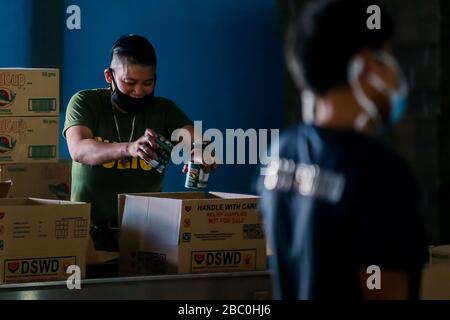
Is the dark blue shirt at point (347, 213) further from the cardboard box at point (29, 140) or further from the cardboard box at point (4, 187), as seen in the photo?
the cardboard box at point (29, 140)

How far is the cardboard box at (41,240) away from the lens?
3.37 metres

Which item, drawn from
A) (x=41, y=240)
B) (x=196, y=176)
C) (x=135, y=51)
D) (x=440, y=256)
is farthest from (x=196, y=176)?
(x=440, y=256)

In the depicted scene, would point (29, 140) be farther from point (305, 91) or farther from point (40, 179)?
point (305, 91)

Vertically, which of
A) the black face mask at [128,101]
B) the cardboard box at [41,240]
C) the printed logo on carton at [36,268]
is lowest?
the printed logo on carton at [36,268]

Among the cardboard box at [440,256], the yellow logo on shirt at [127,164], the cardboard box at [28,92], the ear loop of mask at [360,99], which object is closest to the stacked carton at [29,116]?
the cardboard box at [28,92]

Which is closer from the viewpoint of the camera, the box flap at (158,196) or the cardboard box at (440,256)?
the box flap at (158,196)

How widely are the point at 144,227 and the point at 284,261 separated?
5.98ft

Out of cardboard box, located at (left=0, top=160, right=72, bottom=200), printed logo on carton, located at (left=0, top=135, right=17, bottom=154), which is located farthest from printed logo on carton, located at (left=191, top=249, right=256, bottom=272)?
cardboard box, located at (left=0, top=160, right=72, bottom=200)

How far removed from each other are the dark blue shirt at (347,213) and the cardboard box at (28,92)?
8.07 ft

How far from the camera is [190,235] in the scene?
3.58 m

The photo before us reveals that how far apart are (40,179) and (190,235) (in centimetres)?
140

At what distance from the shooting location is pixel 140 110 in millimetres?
4047
